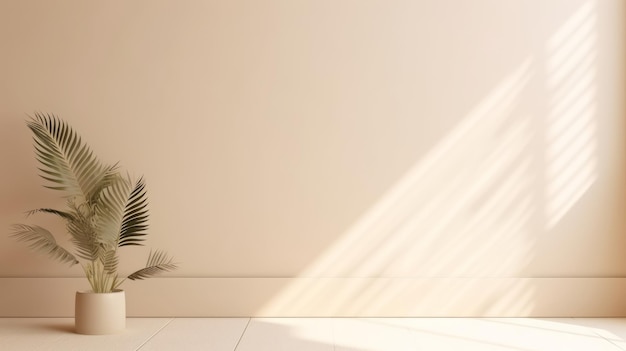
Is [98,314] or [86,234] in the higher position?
[86,234]

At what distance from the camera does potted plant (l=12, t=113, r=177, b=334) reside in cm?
482

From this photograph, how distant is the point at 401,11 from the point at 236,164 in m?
1.49

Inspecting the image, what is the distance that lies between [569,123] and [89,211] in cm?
315

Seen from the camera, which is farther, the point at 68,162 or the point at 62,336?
the point at 68,162

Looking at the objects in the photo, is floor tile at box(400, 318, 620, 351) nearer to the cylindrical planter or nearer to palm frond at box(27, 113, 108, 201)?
the cylindrical planter

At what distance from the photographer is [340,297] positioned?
5.48m

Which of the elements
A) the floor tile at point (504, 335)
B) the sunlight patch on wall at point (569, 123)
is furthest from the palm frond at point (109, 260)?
the sunlight patch on wall at point (569, 123)

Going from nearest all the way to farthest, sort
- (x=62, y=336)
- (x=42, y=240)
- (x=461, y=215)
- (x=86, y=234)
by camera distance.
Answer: (x=62, y=336)
(x=86, y=234)
(x=42, y=240)
(x=461, y=215)

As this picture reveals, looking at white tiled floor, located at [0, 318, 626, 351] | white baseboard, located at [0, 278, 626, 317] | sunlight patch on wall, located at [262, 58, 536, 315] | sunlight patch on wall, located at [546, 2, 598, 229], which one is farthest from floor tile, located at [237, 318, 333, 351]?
sunlight patch on wall, located at [546, 2, 598, 229]

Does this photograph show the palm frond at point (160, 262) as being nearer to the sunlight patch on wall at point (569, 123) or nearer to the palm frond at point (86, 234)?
the palm frond at point (86, 234)

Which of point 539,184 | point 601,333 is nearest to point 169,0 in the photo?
point 539,184

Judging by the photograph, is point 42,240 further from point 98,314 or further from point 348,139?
point 348,139

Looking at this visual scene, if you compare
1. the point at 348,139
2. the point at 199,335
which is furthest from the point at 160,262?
the point at 348,139

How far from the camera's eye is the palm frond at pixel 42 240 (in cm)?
501
